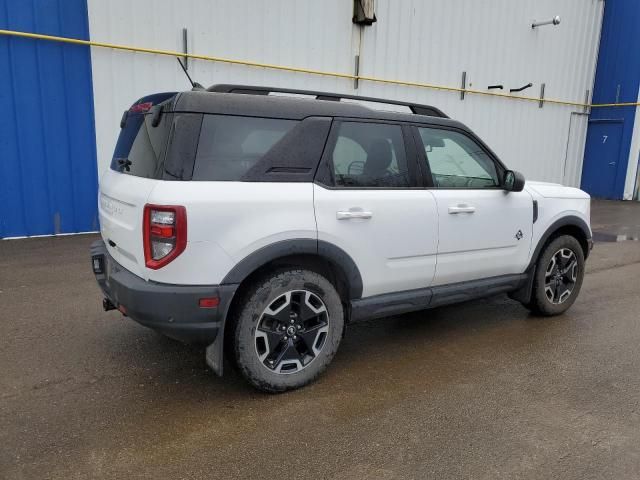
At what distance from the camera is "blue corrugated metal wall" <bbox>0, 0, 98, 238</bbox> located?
7.43 metres

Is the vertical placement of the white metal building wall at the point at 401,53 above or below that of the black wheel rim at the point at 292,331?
above

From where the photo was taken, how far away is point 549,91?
551 inches

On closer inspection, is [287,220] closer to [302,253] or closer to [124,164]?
[302,253]

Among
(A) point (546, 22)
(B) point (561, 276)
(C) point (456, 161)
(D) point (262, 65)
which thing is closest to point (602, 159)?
(A) point (546, 22)

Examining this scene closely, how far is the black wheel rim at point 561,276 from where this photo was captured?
4.69m

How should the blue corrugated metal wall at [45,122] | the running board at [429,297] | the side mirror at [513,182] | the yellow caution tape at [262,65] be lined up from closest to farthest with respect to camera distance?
the running board at [429,297] < the side mirror at [513,182] < the blue corrugated metal wall at [45,122] < the yellow caution tape at [262,65]

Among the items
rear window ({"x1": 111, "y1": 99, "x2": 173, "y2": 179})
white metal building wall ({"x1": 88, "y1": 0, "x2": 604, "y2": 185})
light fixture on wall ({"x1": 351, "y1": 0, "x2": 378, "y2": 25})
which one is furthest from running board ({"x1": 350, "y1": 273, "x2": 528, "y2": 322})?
light fixture on wall ({"x1": 351, "y1": 0, "x2": 378, "y2": 25})

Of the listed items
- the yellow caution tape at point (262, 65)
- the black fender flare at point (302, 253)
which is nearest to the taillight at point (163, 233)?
the black fender flare at point (302, 253)

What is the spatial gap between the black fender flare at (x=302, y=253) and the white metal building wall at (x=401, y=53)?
20.7 ft

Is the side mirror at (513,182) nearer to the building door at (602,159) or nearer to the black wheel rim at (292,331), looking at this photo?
the black wheel rim at (292,331)

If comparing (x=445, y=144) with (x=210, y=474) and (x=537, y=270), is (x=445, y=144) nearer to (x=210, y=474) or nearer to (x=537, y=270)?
(x=537, y=270)

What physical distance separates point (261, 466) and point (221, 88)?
7.24 feet

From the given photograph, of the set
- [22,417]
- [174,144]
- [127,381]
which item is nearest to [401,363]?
[127,381]

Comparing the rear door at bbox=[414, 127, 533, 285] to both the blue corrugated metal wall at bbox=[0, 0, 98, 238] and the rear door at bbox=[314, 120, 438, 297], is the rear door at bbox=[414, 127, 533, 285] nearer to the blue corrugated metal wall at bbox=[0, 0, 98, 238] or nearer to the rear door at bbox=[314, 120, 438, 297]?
the rear door at bbox=[314, 120, 438, 297]
